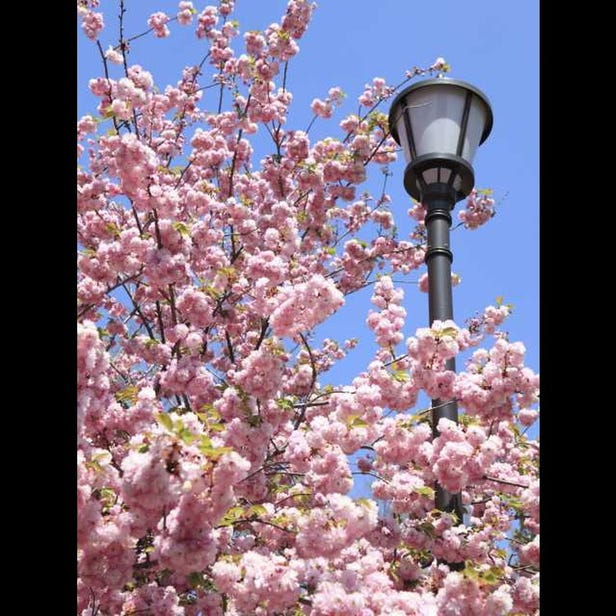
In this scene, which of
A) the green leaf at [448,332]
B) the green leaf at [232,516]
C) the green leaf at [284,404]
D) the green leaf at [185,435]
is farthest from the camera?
the green leaf at [284,404]

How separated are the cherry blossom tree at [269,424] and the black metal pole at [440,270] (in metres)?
0.08

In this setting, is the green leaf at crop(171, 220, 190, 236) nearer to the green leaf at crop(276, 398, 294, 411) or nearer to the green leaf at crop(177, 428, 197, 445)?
the green leaf at crop(276, 398, 294, 411)

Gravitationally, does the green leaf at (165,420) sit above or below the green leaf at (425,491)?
above

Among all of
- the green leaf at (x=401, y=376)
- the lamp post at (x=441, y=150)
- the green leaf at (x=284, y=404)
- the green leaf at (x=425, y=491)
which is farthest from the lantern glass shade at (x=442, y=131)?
the green leaf at (x=425, y=491)

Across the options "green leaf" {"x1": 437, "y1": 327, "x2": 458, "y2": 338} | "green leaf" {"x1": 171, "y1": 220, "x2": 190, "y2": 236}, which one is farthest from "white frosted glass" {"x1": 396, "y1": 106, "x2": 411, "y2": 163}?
"green leaf" {"x1": 171, "y1": 220, "x2": 190, "y2": 236}

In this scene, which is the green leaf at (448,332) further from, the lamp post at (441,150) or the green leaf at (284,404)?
the green leaf at (284,404)

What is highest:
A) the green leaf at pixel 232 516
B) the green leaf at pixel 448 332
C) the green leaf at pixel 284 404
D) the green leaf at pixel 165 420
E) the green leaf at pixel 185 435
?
the green leaf at pixel 448 332

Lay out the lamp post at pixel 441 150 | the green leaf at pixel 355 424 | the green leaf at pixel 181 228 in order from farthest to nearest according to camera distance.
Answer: the green leaf at pixel 181 228 → the lamp post at pixel 441 150 → the green leaf at pixel 355 424

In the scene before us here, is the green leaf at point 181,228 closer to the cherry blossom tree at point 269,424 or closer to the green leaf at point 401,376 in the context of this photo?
the cherry blossom tree at point 269,424

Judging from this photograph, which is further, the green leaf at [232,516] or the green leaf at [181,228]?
the green leaf at [181,228]

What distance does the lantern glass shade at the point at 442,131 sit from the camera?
4137 mm

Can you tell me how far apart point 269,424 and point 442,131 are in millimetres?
2083

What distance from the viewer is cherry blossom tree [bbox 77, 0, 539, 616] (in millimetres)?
2885
